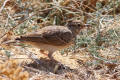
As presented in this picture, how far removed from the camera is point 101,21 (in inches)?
262

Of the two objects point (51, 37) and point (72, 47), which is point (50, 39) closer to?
point (51, 37)

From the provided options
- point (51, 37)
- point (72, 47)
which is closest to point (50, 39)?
point (51, 37)

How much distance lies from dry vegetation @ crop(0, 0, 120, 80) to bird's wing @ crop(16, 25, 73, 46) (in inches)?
10.4

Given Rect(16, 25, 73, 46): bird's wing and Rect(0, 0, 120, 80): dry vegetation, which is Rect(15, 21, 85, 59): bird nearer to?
Rect(16, 25, 73, 46): bird's wing

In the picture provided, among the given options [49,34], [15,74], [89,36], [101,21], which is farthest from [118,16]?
[15,74]

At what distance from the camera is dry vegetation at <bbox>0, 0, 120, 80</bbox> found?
4.84 metres

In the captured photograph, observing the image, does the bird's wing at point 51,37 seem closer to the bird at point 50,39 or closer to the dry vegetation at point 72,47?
the bird at point 50,39

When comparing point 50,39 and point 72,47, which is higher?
point 50,39

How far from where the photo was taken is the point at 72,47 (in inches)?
229

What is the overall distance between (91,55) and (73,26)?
67 cm

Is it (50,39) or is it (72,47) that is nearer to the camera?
(50,39)

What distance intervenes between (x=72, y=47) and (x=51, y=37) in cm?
74

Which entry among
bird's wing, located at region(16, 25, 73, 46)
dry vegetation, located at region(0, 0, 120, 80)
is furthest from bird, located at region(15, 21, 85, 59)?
dry vegetation, located at region(0, 0, 120, 80)

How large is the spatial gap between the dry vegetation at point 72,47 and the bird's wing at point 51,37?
26cm
